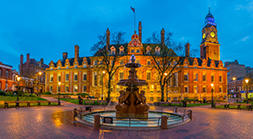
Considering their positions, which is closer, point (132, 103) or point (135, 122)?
point (135, 122)

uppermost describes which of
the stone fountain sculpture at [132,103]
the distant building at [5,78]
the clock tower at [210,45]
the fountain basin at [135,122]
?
the clock tower at [210,45]

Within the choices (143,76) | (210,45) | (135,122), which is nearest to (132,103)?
(135,122)

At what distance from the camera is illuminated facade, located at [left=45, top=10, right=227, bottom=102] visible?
164 feet

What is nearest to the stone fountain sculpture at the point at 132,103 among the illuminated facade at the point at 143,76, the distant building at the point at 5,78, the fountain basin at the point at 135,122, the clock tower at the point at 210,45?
the fountain basin at the point at 135,122

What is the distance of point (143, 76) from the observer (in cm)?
4988

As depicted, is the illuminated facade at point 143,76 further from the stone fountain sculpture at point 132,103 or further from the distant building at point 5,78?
the stone fountain sculpture at point 132,103

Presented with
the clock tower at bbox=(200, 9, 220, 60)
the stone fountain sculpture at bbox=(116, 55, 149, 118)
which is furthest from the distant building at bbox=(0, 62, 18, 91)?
the clock tower at bbox=(200, 9, 220, 60)

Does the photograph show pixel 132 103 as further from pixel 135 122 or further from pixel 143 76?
pixel 143 76

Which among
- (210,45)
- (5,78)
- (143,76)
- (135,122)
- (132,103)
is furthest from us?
(210,45)

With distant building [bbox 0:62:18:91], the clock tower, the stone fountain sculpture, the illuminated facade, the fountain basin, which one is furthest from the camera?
the clock tower

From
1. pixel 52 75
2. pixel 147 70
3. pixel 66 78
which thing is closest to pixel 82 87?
pixel 66 78

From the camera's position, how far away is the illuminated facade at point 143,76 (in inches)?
1966

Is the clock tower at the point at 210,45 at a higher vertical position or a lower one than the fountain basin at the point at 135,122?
higher

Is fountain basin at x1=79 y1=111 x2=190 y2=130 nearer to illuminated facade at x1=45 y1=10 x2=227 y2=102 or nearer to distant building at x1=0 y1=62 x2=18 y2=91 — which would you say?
illuminated facade at x1=45 y1=10 x2=227 y2=102
